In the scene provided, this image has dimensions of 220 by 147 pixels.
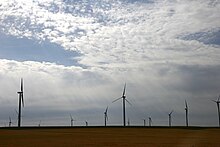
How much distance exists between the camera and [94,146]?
49469mm

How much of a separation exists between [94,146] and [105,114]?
443 feet

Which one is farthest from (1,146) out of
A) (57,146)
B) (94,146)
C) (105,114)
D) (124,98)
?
(105,114)

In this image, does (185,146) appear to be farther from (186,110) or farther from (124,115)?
(186,110)

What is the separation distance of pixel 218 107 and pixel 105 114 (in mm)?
51097

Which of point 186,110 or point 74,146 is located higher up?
point 186,110

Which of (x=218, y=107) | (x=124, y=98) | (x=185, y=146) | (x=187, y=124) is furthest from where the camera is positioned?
(x=187, y=124)

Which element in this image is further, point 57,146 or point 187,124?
point 187,124

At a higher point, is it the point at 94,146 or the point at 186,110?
the point at 186,110

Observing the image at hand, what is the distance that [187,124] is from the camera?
602 ft

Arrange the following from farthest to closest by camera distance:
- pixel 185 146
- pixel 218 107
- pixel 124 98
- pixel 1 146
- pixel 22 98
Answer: pixel 218 107, pixel 124 98, pixel 22 98, pixel 1 146, pixel 185 146

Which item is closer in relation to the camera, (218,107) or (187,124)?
(218,107)

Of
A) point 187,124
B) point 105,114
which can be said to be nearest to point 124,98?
point 105,114

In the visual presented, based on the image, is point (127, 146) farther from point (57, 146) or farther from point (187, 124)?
point (187, 124)

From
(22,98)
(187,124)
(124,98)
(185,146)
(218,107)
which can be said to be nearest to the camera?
(185,146)
